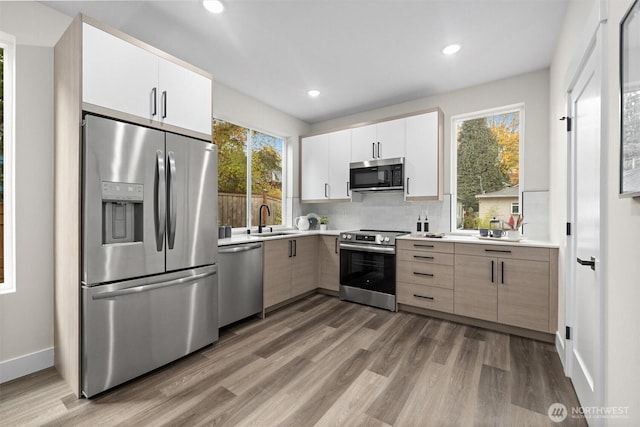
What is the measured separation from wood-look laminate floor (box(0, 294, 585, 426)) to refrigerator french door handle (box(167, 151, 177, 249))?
1.01 m

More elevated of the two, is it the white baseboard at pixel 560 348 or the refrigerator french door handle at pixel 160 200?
the refrigerator french door handle at pixel 160 200

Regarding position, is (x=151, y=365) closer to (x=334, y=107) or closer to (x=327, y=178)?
(x=327, y=178)

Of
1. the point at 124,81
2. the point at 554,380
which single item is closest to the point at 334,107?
the point at 124,81

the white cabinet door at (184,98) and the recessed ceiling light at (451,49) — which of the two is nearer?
the white cabinet door at (184,98)

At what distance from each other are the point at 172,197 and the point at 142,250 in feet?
1.40

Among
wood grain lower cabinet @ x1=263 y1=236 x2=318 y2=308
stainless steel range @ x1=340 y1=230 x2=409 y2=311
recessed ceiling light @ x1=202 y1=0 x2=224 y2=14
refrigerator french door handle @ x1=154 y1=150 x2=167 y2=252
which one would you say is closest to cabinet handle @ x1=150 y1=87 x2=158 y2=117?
refrigerator french door handle @ x1=154 y1=150 x2=167 y2=252

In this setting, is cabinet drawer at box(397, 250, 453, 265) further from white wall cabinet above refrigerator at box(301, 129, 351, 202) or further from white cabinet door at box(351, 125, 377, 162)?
white cabinet door at box(351, 125, 377, 162)

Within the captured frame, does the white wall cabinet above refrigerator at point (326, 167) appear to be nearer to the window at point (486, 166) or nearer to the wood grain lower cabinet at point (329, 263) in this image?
the wood grain lower cabinet at point (329, 263)

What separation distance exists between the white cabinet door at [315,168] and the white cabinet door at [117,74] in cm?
260

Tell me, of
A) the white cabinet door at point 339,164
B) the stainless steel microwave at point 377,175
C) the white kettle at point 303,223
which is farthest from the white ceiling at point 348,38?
the white kettle at point 303,223

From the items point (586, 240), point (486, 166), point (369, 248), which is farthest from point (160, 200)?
point (486, 166)

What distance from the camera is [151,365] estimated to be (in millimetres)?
2055

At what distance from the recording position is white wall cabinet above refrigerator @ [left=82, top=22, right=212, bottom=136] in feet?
5.99

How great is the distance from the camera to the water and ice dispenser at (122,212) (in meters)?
1.88
